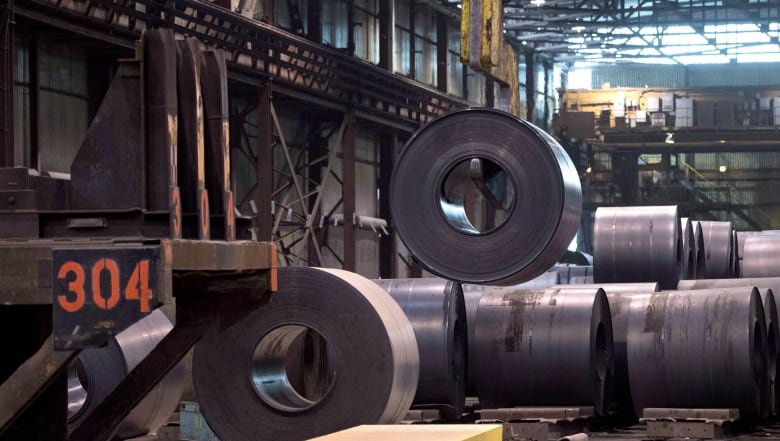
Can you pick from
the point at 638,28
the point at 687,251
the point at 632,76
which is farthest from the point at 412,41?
the point at 632,76

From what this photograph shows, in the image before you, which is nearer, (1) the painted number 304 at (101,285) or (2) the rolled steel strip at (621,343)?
(1) the painted number 304 at (101,285)

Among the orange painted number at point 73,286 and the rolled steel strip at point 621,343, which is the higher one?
the orange painted number at point 73,286

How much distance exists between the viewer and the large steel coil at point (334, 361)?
306 inches

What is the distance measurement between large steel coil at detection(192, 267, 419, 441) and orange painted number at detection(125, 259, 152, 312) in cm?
256

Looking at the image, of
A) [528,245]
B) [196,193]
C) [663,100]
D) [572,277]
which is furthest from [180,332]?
[663,100]

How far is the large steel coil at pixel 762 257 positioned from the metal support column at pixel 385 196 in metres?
12.0

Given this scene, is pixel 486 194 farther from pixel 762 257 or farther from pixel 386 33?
pixel 386 33

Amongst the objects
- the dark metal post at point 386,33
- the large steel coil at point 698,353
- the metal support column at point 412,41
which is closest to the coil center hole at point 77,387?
the large steel coil at point 698,353

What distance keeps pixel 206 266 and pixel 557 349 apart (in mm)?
5466

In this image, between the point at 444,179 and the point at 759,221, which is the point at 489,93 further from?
the point at 444,179

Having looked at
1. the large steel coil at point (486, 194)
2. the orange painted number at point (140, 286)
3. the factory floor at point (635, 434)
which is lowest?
the factory floor at point (635, 434)

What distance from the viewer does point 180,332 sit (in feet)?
22.4

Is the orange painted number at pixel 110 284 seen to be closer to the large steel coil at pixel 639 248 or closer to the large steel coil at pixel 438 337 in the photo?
the large steel coil at pixel 438 337

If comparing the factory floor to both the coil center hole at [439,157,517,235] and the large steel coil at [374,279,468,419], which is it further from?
the coil center hole at [439,157,517,235]
